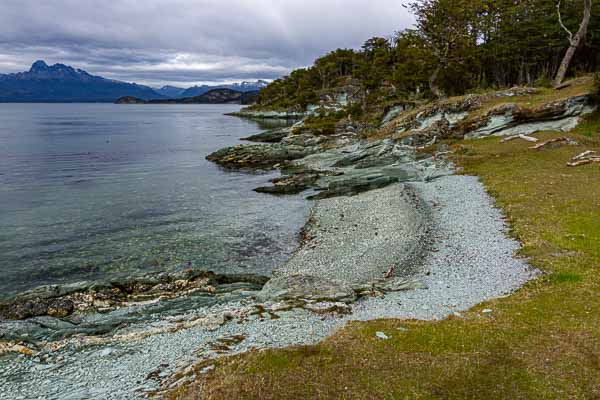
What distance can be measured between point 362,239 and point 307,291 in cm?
1097

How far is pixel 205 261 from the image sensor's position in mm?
26031

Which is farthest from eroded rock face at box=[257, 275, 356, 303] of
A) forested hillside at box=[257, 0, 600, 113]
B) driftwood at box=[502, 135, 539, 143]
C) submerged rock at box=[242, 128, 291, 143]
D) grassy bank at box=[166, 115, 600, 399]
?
submerged rock at box=[242, 128, 291, 143]

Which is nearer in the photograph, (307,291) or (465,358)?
(465,358)

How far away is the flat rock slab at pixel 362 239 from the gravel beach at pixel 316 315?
97 millimetres

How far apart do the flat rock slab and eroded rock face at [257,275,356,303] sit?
2468 millimetres

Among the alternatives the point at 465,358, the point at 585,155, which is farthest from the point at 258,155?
the point at 465,358

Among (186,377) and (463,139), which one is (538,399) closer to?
(186,377)

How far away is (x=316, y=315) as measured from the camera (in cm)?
1477

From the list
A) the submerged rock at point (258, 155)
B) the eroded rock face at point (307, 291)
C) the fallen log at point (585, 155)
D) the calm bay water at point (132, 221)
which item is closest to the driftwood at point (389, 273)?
the eroded rock face at point (307, 291)

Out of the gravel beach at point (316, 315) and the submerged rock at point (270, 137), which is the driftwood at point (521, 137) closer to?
the gravel beach at point (316, 315)

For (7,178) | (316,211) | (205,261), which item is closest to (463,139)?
(316,211)

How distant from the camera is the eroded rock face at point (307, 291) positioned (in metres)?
16.3

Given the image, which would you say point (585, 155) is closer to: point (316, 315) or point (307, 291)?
point (307, 291)

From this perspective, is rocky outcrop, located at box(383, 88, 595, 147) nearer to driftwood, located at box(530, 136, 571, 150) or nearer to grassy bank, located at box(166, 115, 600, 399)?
driftwood, located at box(530, 136, 571, 150)
